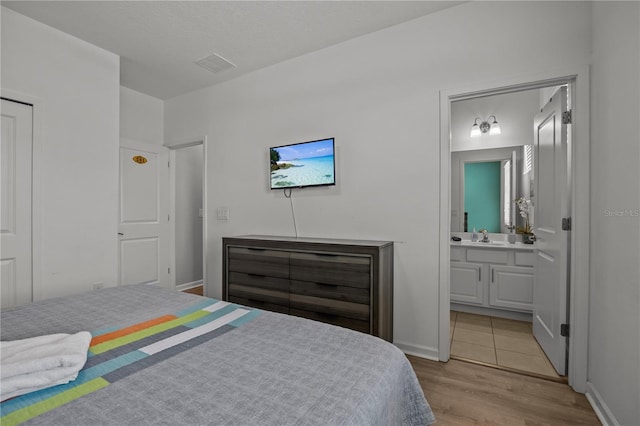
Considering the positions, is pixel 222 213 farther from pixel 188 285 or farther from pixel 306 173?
pixel 188 285

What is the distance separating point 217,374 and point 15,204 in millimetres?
2653

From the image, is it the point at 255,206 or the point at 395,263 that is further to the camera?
the point at 255,206

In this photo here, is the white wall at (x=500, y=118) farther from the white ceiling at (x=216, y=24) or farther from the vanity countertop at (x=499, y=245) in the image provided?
the white ceiling at (x=216, y=24)

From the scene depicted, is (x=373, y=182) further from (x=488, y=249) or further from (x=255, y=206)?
A: (x=488, y=249)

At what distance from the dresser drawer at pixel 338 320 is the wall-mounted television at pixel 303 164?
113 cm

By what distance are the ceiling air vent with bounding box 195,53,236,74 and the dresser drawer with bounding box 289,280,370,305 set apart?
7.56 ft

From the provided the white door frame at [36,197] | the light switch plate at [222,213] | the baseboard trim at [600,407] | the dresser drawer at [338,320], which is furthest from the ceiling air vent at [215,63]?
the baseboard trim at [600,407]

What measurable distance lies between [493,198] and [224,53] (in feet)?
11.3

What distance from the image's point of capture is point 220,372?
2.94ft

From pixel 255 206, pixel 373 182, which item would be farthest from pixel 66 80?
pixel 373 182

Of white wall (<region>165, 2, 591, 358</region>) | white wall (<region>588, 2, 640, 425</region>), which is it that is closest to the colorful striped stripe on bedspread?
white wall (<region>165, 2, 591, 358</region>)

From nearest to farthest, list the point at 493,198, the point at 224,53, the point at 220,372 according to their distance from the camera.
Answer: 1. the point at 220,372
2. the point at 224,53
3. the point at 493,198

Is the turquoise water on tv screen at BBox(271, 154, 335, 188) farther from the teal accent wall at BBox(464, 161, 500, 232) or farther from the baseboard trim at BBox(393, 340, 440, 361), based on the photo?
the teal accent wall at BBox(464, 161, 500, 232)

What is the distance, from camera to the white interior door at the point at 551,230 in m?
2.10
